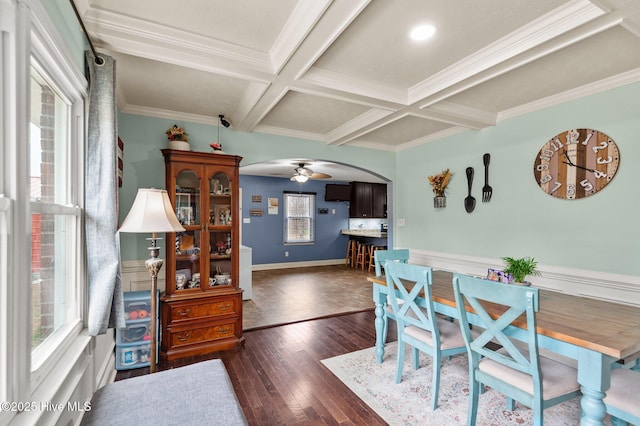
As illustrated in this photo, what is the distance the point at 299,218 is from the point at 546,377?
6.75 m

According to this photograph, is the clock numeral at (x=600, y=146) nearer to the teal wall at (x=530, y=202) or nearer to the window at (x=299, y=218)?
the teal wall at (x=530, y=202)

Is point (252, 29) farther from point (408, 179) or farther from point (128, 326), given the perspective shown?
point (408, 179)

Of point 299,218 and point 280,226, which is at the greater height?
point 299,218

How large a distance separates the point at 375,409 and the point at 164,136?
3093 mm

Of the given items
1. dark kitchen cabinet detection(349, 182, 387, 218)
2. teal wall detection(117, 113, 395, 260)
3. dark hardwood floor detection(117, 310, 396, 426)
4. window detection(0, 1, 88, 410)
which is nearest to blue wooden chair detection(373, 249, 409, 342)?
dark hardwood floor detection(117, 310, 396, 426)

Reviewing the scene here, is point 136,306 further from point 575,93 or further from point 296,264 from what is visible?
point 296,264

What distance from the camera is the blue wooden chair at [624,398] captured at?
4.76 ft

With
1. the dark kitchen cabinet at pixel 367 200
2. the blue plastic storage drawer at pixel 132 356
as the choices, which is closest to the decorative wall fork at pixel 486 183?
the blue plastic storage drawer at pixel 132 356

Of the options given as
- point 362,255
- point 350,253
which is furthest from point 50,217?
point 350,253

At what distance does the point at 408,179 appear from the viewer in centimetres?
440

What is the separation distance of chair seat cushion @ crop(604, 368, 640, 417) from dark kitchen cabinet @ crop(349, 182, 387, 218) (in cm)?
699

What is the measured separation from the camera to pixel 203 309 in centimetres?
302

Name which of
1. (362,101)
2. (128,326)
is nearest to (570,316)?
(362,101)

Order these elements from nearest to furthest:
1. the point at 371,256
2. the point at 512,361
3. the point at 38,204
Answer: the point at 38,204 → the point at 512,361 → the point at 371,256
